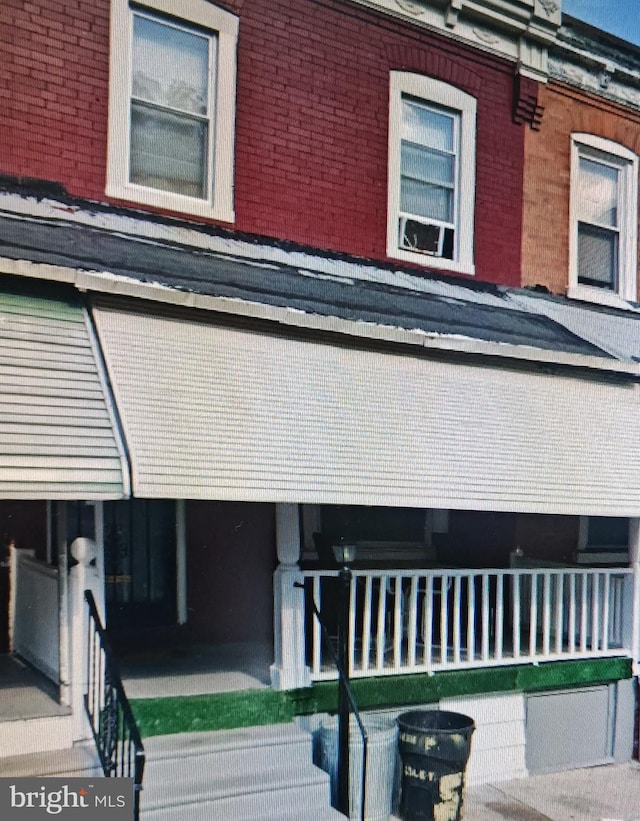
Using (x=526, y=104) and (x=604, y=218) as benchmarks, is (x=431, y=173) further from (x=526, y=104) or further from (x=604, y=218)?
(x=604, y=218)

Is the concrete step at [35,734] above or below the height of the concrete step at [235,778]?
above

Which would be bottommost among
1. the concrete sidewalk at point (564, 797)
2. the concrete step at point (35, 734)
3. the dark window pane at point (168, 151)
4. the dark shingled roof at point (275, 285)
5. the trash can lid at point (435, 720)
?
the concrete sidewalk at point (564, 797)

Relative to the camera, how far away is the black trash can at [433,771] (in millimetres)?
6164

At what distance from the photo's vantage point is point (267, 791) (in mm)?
5547

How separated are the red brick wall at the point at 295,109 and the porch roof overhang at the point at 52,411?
2875mm

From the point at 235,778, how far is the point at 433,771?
5.04ft

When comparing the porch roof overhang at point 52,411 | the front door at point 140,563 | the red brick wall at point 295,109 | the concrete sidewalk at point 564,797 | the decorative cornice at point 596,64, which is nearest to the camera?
the porch roof overhang at point 52,411

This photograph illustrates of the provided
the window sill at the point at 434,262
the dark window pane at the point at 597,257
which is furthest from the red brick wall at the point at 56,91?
the dark window pane at the point at 597,257

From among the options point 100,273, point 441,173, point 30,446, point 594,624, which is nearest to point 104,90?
point 100,273

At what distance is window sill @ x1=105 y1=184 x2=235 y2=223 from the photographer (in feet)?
25.7

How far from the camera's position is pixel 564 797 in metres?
7.01

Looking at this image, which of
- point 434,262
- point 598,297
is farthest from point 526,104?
point 598,297

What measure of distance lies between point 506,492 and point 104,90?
5110 millimetres

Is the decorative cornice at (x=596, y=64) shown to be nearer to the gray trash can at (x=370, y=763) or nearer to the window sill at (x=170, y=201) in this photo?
the window sill at (x=170, y=201)
